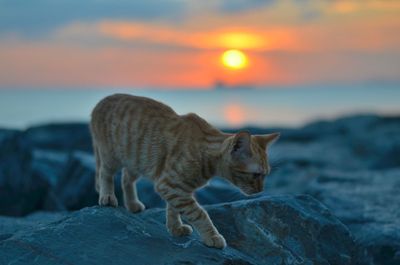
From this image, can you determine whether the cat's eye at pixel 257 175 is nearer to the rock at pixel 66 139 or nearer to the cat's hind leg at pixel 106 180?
the cat's hind leg at pixel 106 180

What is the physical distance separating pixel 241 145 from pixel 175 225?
123 cm

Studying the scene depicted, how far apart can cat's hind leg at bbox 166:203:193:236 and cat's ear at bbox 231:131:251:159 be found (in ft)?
3.31

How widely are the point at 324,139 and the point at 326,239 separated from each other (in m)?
15.4

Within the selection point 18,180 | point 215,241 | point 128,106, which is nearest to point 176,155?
point 215,241

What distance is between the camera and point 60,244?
220 inches

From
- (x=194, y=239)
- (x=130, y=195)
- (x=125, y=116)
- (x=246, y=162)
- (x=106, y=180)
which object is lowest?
(x=194, y=239)

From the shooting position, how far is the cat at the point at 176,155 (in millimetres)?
6098

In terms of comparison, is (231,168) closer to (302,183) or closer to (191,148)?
(191,148)

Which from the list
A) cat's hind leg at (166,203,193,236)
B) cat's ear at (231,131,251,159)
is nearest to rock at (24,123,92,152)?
cat's hind leg at (166,203,193,236)

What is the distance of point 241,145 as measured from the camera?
19.2 feet

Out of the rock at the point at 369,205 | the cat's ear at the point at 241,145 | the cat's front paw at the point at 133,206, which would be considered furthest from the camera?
the rock at the point at 369,205

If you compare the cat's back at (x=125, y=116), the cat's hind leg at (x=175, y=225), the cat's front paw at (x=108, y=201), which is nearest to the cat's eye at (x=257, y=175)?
the cat's hind leg at (x=175, y=225)

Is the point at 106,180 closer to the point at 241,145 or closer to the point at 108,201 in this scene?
the point at 108,201

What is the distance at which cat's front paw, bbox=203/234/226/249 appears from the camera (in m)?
6.09
